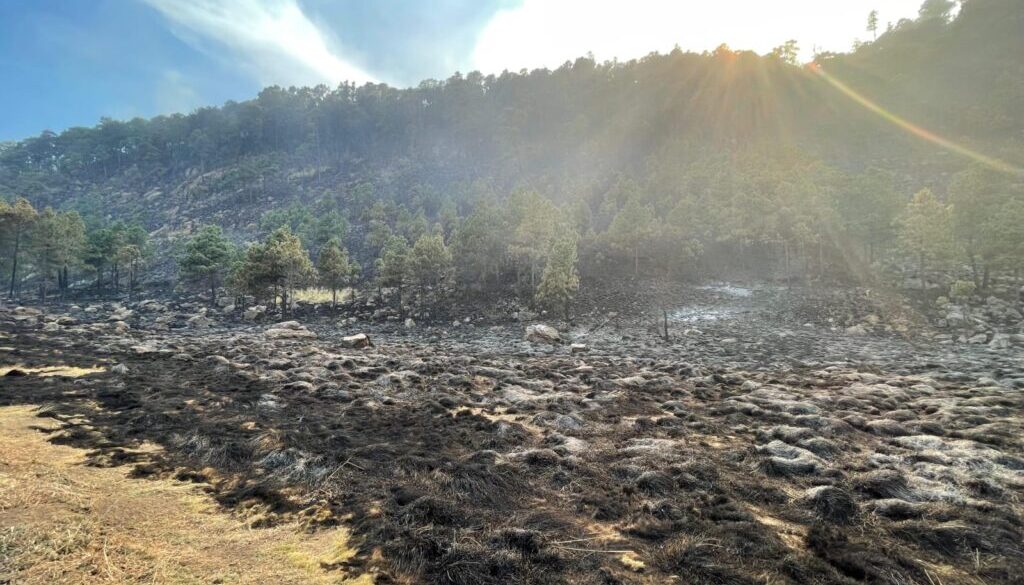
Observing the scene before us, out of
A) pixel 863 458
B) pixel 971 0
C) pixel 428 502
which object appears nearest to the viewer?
pixel 428 502

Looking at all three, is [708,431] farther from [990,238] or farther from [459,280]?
[459,280]

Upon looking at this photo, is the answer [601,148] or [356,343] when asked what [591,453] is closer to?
[356,343]

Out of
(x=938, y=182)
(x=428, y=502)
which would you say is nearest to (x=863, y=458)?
(x=428, y=502)

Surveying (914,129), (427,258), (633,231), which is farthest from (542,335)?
(914,129)

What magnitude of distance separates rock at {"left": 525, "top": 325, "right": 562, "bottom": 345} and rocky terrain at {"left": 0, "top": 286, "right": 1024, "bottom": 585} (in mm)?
8258

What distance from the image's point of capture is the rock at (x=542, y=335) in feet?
95.5

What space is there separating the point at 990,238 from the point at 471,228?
44.5 metres

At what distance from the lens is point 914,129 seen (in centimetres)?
7469

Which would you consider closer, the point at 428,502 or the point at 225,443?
the point at 428,502

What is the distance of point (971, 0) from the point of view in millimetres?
95562

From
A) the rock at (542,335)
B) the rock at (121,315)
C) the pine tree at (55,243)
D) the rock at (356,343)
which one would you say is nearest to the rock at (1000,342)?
the rock at (542,335)

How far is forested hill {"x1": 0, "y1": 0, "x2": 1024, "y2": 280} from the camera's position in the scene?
55.4 m

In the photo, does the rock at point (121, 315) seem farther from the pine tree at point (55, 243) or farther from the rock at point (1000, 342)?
the rock at point (1000, 342)

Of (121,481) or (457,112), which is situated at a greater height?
(457,112)
